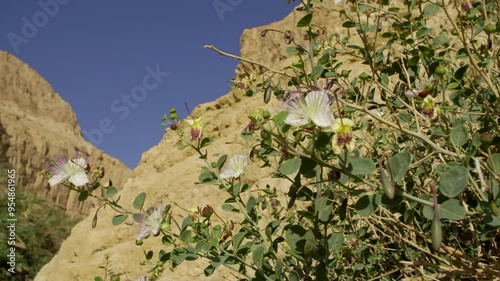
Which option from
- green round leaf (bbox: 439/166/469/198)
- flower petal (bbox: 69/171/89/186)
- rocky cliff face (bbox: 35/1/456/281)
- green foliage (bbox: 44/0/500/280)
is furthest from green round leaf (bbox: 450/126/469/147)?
rocky cliff face (bbox: 35/1/456/281)

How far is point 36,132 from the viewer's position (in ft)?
110

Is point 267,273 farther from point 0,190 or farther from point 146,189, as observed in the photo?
point 0,190

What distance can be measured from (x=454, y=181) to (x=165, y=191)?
408 centimetres

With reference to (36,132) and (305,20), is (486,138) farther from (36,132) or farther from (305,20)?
(36,132)

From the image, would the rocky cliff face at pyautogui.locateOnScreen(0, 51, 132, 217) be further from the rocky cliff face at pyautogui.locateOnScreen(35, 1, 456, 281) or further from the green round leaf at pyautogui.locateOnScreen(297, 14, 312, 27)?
the green round leaf at pyautogui.locateOnScreen(297, 14, 312, 27)

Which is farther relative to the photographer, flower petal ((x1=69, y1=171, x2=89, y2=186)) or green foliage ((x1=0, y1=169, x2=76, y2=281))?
green foliage ((x1=0, y1=169, x2=76, y2=281))

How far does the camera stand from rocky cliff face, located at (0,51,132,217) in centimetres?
3009

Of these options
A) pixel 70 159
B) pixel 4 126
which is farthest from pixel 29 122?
pixel 70 159

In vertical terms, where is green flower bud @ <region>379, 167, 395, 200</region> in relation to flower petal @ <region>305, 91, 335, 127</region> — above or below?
below

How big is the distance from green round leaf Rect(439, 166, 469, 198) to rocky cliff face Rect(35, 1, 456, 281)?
2.38 meters

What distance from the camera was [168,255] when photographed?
1317 millimetres

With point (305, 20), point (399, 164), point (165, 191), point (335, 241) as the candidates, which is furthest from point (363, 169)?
point (165, 191)

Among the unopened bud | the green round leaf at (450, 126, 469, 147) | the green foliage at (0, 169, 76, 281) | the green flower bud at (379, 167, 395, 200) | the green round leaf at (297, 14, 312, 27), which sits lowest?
the green flower bud at (379, 167, 395, 200)

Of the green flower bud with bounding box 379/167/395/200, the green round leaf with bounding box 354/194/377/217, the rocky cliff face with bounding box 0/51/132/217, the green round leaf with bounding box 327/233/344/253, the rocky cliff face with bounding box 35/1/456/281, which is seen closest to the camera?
the green flower bud with bounding box 379/167/395/200
